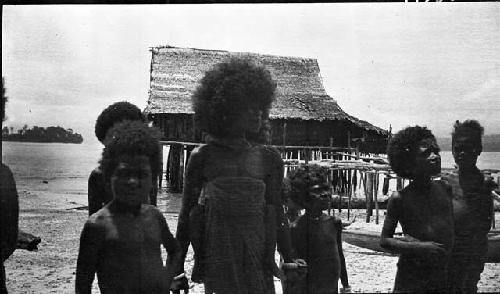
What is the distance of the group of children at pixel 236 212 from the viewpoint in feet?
11.4

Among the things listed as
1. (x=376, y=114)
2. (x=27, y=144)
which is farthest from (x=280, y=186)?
(x=27, y=144)

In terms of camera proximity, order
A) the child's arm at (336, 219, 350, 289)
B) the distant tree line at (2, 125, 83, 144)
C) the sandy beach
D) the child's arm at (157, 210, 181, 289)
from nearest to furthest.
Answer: the child's arm at (157, 210, 181, 289)
the child's arm at (336, 219, 350, 289)
the sandy beach
the distant tree line at (2, 125, 83, 144)

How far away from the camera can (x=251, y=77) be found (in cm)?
363

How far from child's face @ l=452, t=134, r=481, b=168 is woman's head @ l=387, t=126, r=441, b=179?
0.23 meters

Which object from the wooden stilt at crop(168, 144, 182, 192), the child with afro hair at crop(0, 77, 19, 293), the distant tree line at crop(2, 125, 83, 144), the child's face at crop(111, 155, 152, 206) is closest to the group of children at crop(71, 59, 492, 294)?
the child's face at crop(111, 155, 152, 206)

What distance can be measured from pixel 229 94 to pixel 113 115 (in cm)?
88

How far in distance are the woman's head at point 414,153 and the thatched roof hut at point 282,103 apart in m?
0.11

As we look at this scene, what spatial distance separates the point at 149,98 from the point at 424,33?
2017mm

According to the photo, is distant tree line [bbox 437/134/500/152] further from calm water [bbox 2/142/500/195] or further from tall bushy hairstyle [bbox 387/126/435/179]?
tall bushy hairstyle [bbox 387/126/435/179]

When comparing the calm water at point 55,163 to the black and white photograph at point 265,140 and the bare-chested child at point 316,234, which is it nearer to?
the black and white photograph at point 265,140

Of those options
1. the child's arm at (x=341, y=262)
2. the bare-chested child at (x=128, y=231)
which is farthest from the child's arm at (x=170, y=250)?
the child's arm at (x=341, y=262)

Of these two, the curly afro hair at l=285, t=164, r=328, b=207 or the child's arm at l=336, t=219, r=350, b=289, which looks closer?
the curly afro hair at l=285, t=164, r=328, b=207

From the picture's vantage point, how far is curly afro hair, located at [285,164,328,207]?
3.70 m

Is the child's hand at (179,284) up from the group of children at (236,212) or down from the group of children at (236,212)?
down
